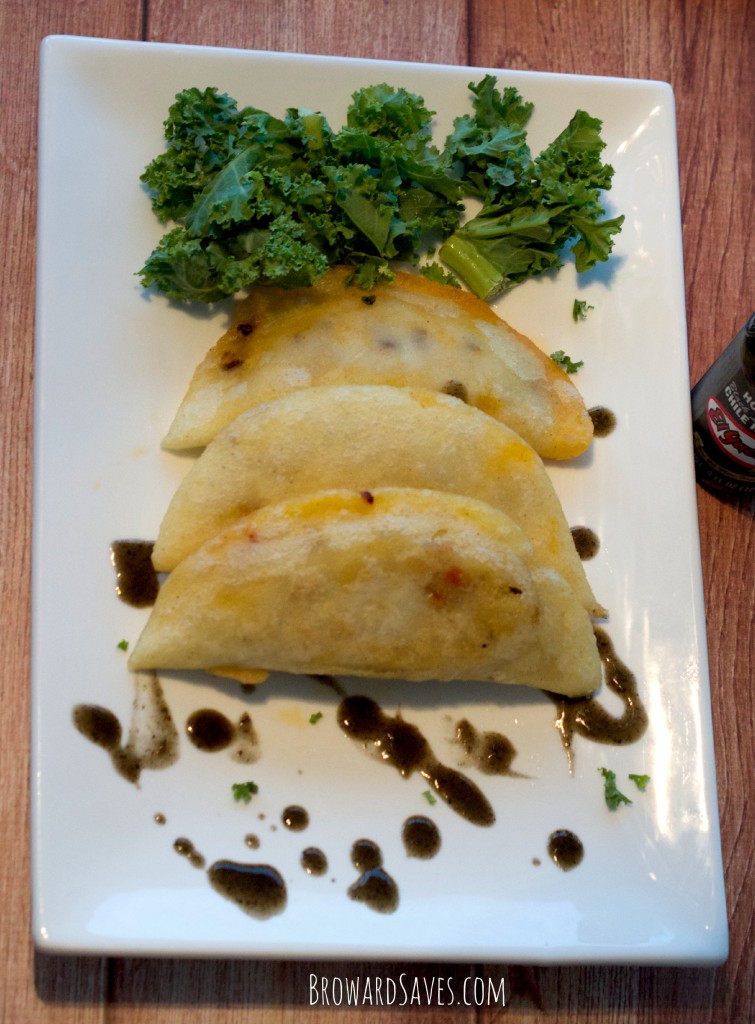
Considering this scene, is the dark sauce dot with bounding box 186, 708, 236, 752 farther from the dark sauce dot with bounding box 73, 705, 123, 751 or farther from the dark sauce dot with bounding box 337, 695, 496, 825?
the dark sauce dot with bounding box 337, 695, 496, 825

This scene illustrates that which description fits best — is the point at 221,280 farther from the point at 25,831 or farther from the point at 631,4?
the point at 631,4

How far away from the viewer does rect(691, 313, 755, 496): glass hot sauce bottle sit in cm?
252

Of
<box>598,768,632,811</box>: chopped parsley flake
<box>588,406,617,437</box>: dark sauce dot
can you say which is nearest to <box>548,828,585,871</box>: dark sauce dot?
<box>598,768,632,811</box>: chopped parsley flake

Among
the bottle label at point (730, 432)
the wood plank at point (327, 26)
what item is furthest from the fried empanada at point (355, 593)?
the wood plank at point (327, 26)

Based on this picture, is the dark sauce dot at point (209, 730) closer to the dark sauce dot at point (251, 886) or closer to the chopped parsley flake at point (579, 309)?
the dark sauce dot at point (251, 886)

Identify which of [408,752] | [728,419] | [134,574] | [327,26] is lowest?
[408,752]

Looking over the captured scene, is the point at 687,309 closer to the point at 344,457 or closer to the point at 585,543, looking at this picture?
the point at 585,543

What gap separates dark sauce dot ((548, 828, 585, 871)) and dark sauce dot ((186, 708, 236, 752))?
939mm

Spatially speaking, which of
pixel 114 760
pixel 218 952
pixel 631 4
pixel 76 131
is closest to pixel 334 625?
pixel 114 760

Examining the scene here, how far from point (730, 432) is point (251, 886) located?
190 centimetres

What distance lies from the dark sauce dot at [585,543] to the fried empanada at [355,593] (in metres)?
0.35

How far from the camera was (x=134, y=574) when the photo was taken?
2430 millimetres

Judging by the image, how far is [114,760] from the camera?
229 centimetres

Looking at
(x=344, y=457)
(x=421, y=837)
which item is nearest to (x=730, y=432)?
(x=344, y=457)
